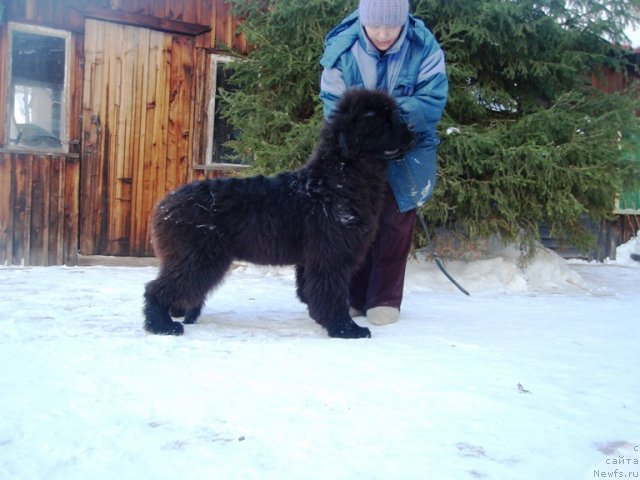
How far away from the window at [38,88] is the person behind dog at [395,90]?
452cm

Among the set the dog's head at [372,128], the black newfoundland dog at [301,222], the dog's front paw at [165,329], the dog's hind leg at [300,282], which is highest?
the dog's head at [372,128]

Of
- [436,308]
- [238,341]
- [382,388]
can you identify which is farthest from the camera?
[436,308]

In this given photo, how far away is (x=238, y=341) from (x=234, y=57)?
206 inches

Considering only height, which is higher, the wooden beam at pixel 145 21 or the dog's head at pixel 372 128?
the wooden beam at pixel 145 21

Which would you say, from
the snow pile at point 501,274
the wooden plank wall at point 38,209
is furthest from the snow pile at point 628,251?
the wooden plank wall at point 38,209

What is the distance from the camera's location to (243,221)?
10.8ft

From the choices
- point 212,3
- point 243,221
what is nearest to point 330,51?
point 243,221

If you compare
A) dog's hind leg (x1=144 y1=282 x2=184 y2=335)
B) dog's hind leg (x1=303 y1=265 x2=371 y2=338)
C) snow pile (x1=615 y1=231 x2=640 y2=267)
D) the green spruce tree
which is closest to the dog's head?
dog's hind leg (x1=303 y1=265 x2=371 y2=338)

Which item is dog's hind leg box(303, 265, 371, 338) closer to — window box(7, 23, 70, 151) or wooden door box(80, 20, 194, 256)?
wooden door box(80, 20, 194, 256)

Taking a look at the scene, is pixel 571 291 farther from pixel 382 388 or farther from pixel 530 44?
pixel 382 388

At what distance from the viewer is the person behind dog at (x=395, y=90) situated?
12.0ft

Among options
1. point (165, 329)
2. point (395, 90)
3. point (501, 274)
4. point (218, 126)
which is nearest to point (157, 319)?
point (165, 329)

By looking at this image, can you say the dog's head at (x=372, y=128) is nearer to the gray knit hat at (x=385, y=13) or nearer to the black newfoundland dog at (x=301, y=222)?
the black newfoundland dog at (x=301, y=222)

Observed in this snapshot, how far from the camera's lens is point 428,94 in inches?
146
